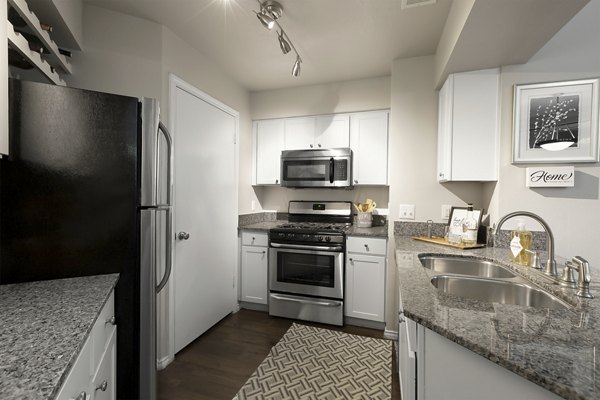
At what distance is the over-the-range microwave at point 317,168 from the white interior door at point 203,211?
1.99ft

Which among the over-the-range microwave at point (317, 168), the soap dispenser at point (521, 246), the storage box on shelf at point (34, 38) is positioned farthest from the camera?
the over-the-range microwave at point (317, 168)

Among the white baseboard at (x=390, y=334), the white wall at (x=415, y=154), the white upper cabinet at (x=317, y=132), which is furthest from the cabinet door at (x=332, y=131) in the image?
the white baseboard at (x=390, y=334)

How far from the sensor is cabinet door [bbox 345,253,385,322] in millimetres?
2535

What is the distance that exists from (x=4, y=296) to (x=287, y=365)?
172 cm

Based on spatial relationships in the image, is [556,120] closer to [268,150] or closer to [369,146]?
[369,146]

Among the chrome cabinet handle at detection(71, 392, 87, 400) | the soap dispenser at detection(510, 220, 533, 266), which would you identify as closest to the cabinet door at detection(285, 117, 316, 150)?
the soap dispenser at detection(510, 220, 533, 266)

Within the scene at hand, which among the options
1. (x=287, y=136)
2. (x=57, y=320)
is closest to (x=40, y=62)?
(x=57, y=320)

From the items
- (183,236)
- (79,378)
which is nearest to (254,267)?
(183,236)

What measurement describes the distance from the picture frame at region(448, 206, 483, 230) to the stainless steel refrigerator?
207 cm

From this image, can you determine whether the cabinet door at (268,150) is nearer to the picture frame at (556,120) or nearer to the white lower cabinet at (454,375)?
the picture frame at (556,120)

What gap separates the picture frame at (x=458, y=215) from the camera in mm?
1961

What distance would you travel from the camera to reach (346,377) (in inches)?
75.9

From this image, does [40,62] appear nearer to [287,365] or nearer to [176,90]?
[176,90]

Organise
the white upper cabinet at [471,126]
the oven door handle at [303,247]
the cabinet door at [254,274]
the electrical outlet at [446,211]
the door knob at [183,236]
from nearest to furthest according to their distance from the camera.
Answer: the white upper cabinet at [471,126]
the door knob at [183,236]
the electrical outlet at [446,211]
the oven door handle at [303,247]
the cabinet door at [254,274]
